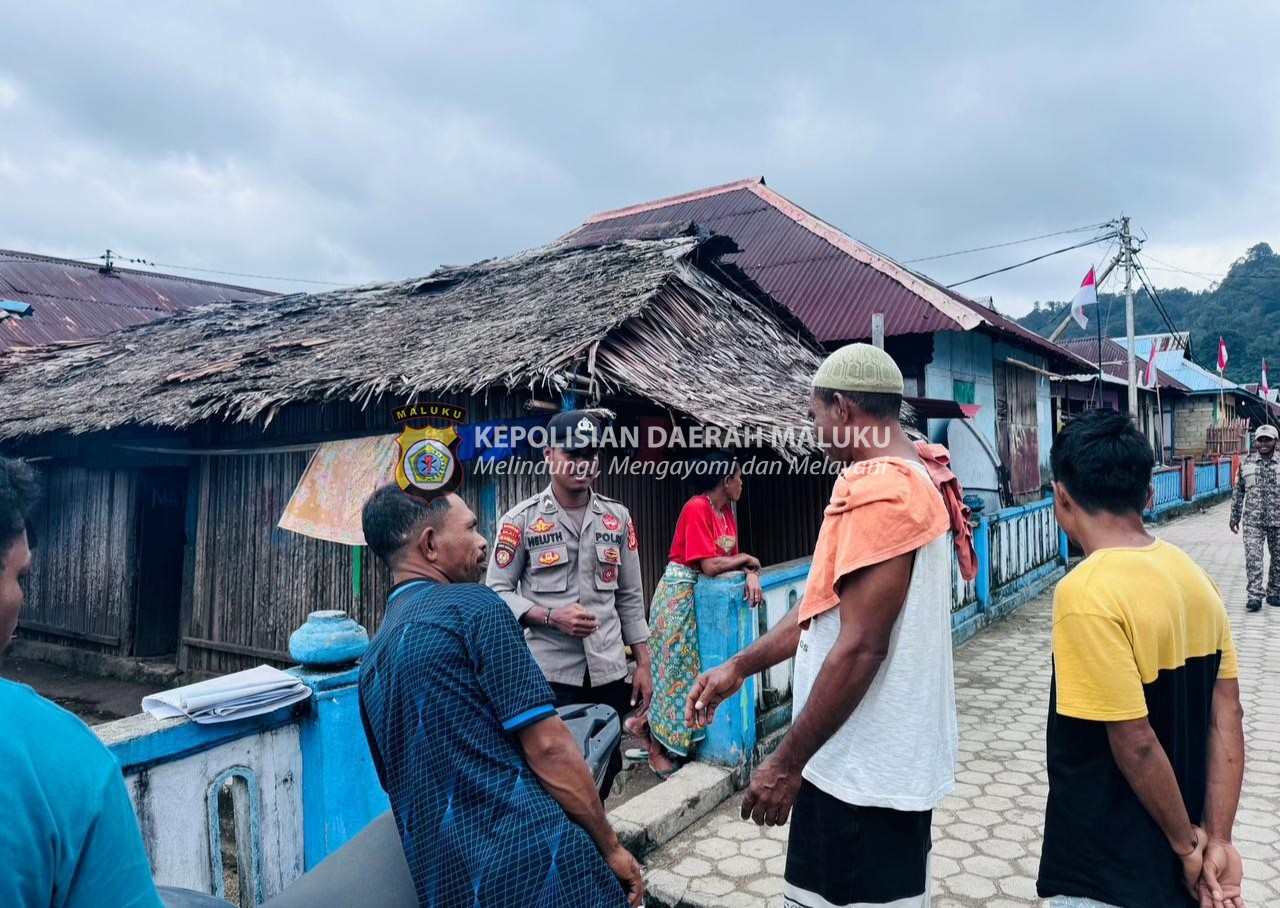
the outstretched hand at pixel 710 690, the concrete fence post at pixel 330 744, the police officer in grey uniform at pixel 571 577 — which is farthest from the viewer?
the police officer in grey uniform at pixel 571 577

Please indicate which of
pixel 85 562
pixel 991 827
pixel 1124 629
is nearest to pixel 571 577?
pixel 1124 629

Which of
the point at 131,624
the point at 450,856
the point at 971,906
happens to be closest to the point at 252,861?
the point at 450,856

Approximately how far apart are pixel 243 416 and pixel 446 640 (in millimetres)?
5203

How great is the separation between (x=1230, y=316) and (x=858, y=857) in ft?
183

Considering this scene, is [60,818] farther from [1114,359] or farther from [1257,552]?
[1114,359]

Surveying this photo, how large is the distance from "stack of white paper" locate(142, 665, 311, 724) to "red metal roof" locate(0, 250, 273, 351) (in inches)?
554

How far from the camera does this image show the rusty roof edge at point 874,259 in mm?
9289

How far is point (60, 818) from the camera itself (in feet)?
3.13

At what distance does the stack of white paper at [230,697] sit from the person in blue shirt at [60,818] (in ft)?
4.58

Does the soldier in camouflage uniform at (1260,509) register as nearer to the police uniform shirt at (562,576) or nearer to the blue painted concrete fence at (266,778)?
the police uniform shirt at (562,576)

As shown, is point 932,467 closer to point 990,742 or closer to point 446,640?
point 446,640

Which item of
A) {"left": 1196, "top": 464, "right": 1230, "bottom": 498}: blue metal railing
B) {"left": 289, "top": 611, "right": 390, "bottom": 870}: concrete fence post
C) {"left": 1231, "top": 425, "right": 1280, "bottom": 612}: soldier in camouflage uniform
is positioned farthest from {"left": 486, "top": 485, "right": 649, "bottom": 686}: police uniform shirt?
{"left": 1196, "top": 464, "right": 1230, "bottom": 498}: blue metal railing

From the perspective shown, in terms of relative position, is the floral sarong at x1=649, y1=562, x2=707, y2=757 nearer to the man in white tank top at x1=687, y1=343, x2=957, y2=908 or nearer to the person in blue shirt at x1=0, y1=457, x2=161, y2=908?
the man in white tank top at x1=687, y1=343, x2=957, y2=908

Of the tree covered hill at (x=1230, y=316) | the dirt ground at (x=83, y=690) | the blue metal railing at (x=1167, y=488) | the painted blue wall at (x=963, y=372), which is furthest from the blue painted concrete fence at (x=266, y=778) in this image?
the tree covered hill at (x=1230, y=316)
